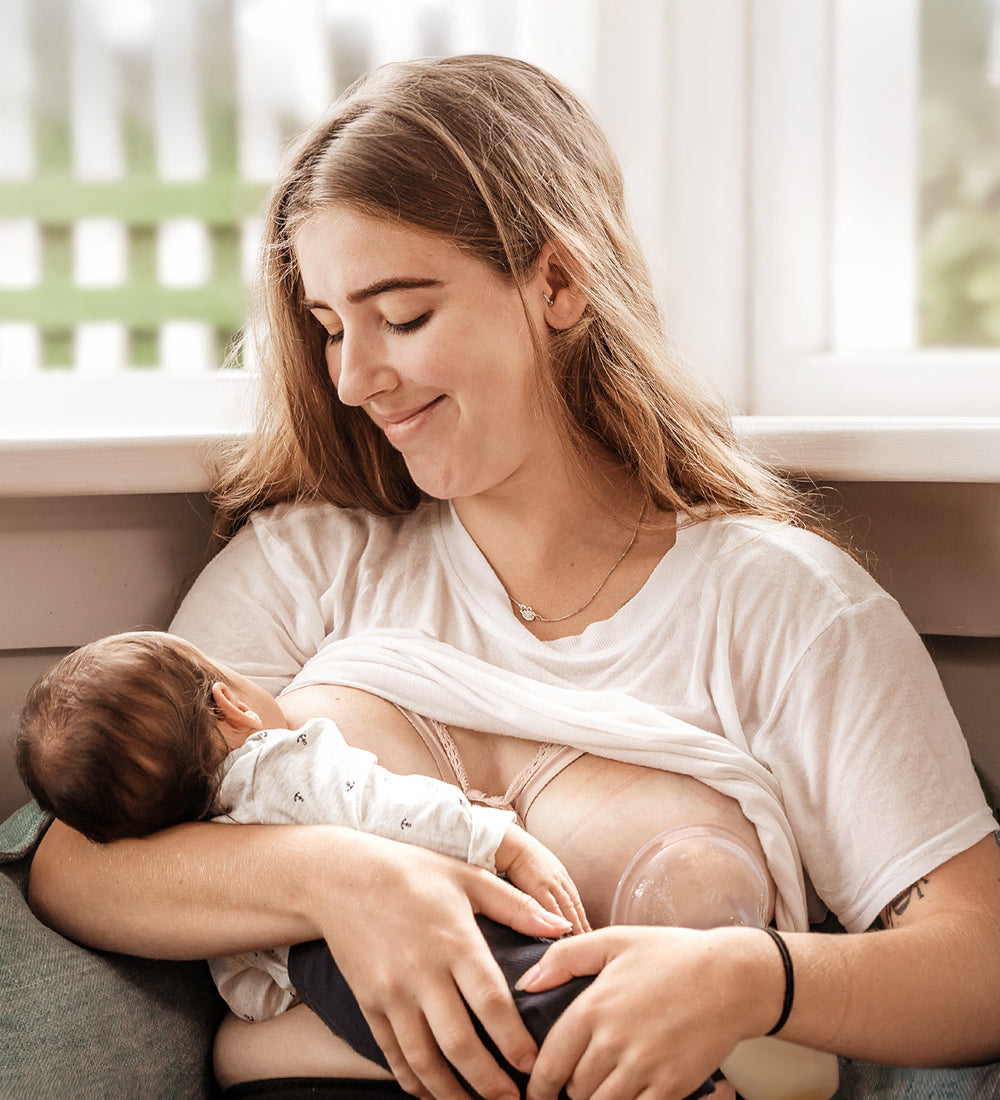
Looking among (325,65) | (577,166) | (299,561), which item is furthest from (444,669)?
(325,65)

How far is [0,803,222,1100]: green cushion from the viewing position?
3.10 ft

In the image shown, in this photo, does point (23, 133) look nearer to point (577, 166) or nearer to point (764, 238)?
point (577, 166)

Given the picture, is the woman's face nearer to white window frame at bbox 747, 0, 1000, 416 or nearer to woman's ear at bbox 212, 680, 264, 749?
woman's ear at bbox 212, 680, 264, 749

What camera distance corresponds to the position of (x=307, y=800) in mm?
1074

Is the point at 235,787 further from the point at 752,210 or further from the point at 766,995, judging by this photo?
the point at 752,210

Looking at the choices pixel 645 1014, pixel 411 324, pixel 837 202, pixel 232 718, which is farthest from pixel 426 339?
pixel 837 202

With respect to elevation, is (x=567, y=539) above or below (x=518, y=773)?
above

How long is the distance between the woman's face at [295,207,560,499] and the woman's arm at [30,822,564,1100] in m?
0.45

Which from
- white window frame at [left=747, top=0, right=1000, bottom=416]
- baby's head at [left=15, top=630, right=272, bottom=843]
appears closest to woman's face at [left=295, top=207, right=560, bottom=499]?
baby's head at [left=15, top=630, right=272, bottom=843]

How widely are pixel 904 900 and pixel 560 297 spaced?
74 centimetres

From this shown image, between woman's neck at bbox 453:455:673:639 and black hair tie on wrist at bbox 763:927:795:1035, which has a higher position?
woman's neck at bbox 453:455:673:639

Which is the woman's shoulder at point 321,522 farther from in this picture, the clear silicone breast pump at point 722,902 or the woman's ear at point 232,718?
the clear silicone breast pump at point 722,902

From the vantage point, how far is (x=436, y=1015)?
0.94m

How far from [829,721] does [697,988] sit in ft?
1.09
